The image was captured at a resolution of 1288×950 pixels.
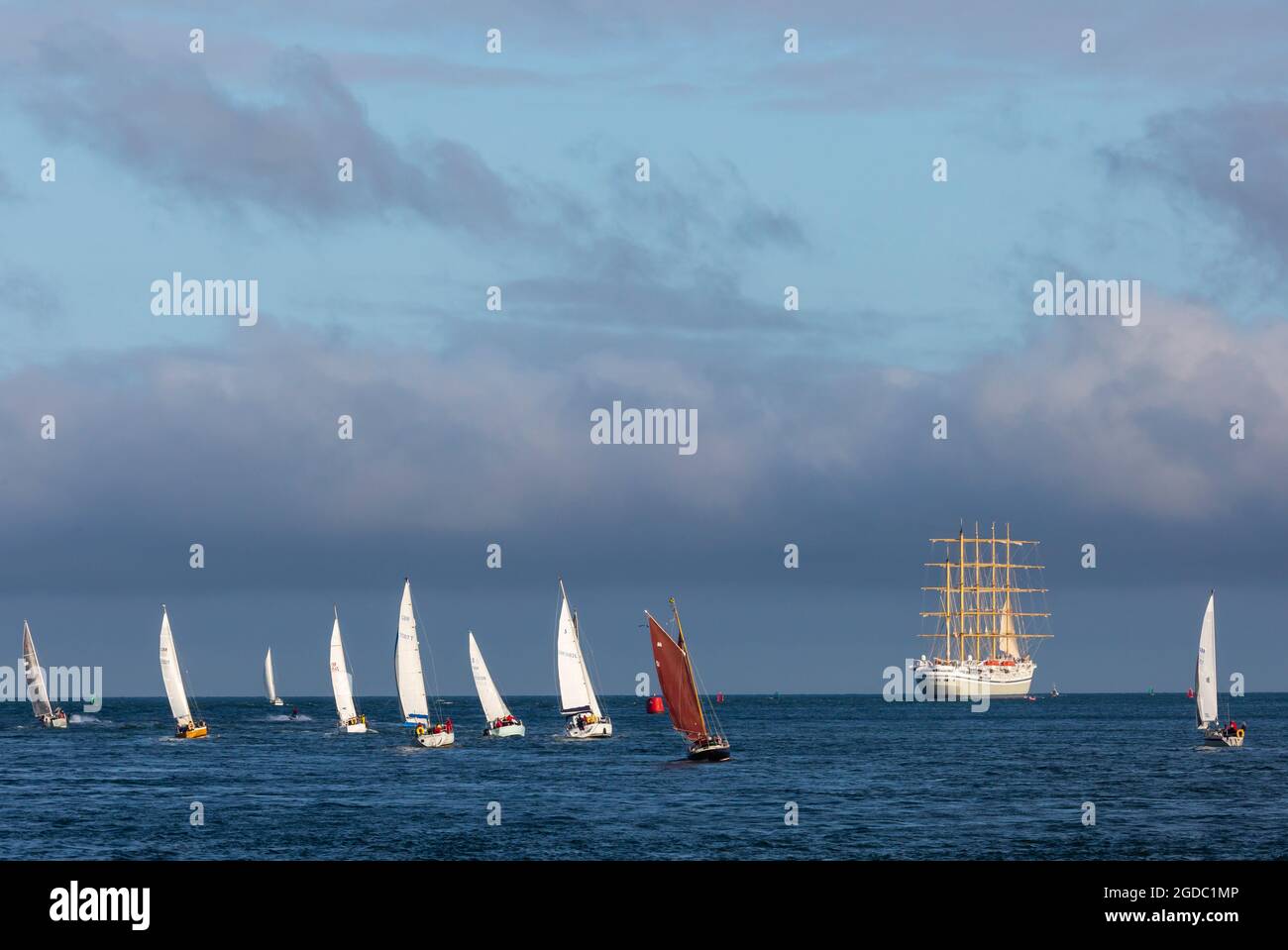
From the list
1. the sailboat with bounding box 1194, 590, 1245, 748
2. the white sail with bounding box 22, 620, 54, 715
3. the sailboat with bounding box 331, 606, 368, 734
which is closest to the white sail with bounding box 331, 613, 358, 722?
the sailboat with bounding box 331, 606, 368, 734

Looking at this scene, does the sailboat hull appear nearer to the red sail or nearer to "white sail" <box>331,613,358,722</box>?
the red sail

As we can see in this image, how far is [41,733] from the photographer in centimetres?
19862

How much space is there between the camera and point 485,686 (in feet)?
501

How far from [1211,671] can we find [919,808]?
5125 cm

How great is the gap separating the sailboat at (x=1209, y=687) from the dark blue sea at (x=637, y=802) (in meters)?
1.85

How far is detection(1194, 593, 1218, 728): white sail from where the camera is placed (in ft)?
402

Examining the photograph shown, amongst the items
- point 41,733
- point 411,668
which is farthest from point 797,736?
point 41,733

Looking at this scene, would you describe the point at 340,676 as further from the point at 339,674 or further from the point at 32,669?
the point at 32,669

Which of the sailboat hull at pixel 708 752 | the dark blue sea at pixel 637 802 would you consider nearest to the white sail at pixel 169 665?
the dark blue sea at pixel 637 802

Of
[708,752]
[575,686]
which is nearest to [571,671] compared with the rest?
[575,686]

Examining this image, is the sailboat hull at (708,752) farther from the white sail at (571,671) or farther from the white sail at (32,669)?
the white sail at (32,669)

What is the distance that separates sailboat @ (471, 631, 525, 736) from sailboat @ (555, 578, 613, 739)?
19.9 ft
